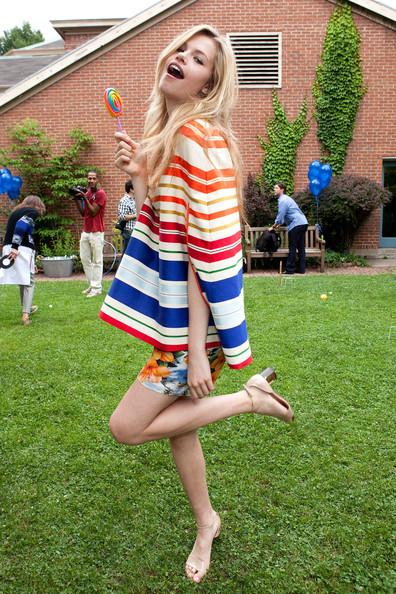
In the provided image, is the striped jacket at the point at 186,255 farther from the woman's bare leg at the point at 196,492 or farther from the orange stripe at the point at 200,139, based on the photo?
the woman's bare leg at the point at 196,492

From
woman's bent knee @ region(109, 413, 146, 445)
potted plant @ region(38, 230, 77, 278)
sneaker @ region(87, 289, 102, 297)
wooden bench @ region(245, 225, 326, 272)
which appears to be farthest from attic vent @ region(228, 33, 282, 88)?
woman's bent knee @ region(109, 413, 146, 445)

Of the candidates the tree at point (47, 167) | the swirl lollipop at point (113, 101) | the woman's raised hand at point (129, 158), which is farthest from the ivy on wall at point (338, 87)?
the woman's raised hand at point (129, 158)

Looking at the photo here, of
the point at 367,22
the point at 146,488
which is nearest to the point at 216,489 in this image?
the point at 146,488

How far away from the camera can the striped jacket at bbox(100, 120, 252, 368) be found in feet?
5.66

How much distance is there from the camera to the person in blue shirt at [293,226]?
10.9 metres

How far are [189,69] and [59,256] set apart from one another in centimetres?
1059

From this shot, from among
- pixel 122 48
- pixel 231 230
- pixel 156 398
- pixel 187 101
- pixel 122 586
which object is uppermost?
pixel 122 48

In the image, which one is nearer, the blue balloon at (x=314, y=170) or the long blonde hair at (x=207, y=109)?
the long blonde hair at (x=207, y=109)

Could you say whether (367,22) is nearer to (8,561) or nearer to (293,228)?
(293,228)

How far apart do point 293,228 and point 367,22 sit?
5.84m

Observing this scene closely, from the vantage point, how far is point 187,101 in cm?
Result: 187

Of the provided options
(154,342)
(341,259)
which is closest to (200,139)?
(154,342)

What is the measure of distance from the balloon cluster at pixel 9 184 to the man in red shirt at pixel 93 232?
4.48m

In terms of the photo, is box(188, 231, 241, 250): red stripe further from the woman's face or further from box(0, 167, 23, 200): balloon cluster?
box(0, 167, 23, 200): balloon cluster
